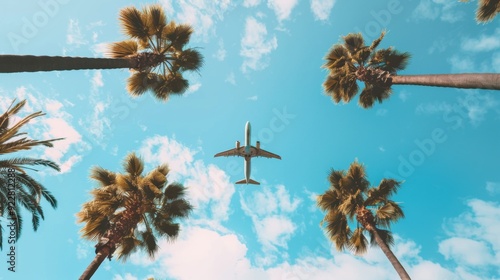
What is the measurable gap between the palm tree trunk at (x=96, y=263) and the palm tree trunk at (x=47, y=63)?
6361mm

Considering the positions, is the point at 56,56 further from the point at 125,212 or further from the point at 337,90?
the point at 337,90

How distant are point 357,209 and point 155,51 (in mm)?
11882

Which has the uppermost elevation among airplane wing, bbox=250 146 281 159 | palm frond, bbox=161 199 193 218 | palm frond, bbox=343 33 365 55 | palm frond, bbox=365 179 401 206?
airplane wing, bbox=250 146 281 159

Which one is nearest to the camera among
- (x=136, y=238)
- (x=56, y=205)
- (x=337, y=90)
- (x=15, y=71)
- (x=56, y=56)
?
(x=15, y=71)

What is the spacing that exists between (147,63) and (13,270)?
8150 mm

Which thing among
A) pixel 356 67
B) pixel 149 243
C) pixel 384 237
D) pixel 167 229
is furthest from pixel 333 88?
pixel 149 243

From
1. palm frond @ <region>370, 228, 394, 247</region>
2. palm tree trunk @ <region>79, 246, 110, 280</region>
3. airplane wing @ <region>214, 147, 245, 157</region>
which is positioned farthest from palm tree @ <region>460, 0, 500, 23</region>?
airplane wing @ <region>214, 147, 245, 157</region>

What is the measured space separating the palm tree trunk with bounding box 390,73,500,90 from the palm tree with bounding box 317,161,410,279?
727cm

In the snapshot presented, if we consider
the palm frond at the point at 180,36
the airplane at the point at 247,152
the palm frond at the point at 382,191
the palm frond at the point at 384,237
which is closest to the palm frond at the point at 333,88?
the palm frond at the point at 382,191

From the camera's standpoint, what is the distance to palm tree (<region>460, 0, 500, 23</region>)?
12.1 metres

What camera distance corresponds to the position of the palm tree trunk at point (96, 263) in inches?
401

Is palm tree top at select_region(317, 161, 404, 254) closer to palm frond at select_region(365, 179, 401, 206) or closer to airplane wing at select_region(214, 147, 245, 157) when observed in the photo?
palm frond at select_region(365, 179, 401, 206)

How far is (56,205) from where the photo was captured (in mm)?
11414

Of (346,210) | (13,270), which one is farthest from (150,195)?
(346,210)
